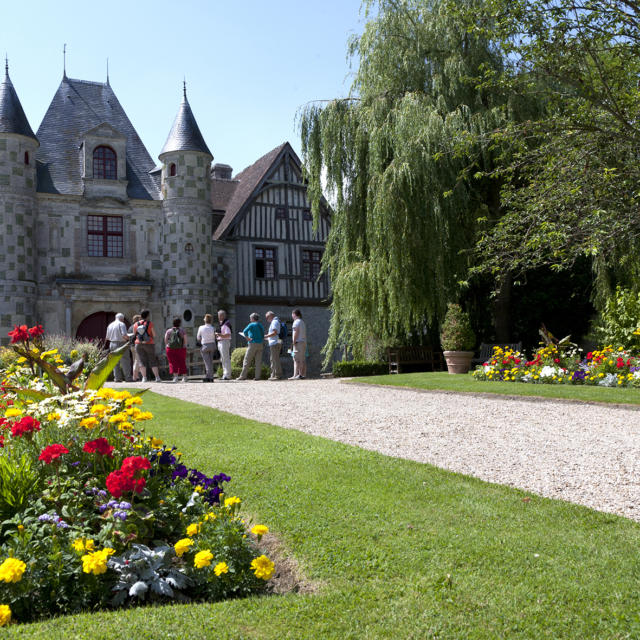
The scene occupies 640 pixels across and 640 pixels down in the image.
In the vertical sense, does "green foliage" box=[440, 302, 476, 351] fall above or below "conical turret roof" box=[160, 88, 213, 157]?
below

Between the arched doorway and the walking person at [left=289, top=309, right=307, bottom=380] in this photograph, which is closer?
the walking person at [left=289, top=309, right=307, bottom=380]

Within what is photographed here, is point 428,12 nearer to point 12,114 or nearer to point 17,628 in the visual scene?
point 12,114

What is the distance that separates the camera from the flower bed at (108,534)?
2.72m

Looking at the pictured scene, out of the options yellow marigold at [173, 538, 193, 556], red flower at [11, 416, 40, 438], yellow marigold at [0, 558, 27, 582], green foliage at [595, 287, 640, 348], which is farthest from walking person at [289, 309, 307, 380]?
yellow marigold at [0, 558, 27, 582]

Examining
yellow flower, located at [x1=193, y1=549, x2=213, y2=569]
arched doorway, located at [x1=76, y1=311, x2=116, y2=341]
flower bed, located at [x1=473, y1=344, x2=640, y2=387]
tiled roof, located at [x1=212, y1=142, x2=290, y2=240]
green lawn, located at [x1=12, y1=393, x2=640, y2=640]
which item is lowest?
green lawn, located at [x1=12, y1=393, x2=640, y2=640]

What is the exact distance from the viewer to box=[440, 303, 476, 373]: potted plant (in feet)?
48.5

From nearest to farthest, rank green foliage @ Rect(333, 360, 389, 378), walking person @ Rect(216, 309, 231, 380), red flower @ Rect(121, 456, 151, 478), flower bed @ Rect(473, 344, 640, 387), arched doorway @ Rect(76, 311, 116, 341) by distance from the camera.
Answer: red flower @ Rect(121, 456, 151, 478)
flower bed @ Rect(473, 344, 640, 387)
walking person @ Rect(216, 309, 231, 380)
green foliage @ Rect(333, 360, 389, 378)
arched doorway @ Rect(76, 311, 116, 341)

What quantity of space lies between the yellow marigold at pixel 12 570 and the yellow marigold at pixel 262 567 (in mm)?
899

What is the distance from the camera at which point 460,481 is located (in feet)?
14.3

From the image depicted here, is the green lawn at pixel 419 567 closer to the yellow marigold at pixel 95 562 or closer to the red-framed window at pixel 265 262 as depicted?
the yellow marigold at pixel 95 562

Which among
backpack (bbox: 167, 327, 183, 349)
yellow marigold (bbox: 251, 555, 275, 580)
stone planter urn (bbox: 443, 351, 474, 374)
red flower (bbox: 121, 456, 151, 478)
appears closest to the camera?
yellow marigold (bbox: 251, 555, 275, 580)

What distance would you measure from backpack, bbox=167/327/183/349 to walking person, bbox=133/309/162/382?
0.36 m

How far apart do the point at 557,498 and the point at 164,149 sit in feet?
66.6

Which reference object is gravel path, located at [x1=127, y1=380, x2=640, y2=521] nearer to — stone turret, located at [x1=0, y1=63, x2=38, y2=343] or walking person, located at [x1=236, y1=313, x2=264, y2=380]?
walking person, located at [x1=236, y1=313, x2=264, y2=380]
